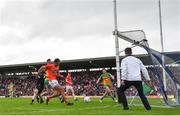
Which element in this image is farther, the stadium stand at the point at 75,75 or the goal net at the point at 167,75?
the stadium stand at the point at 75,75

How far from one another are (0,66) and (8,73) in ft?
25.2

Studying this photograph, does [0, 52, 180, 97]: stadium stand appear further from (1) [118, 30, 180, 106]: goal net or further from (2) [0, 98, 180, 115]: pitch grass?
(2) [0, 98, 180, 115]: pitch grass

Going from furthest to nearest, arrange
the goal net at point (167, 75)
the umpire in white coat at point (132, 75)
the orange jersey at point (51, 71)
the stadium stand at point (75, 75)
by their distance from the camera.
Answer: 1. the stadium stand at point (75, 75)
2. the orange jersey at point (51, 71)
3. the goal net at point (167, 75)
4. the umpire in white coat at point (132, 75)

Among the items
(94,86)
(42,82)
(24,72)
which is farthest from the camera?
(24,72)

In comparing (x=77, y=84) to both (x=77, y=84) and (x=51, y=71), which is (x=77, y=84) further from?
(x=51, y=71)

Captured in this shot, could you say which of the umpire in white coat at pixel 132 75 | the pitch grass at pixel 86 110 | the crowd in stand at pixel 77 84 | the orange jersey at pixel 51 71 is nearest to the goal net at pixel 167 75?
the pitch grass at pixel 86 110

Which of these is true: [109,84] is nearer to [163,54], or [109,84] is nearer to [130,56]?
[163,54]

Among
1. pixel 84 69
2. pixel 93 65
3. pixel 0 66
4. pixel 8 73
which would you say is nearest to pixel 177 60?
pixel 93 65

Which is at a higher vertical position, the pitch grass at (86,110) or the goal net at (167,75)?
the goal net at (167,75)

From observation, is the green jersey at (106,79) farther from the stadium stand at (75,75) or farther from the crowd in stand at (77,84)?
the crowd in stand at (77,84)

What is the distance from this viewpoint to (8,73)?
80875 mm

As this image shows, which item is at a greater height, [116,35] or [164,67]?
[116,35]

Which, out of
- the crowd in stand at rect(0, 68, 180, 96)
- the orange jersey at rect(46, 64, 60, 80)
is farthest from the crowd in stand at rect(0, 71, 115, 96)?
the orange jersey at rect(46, 64, 60, 80)

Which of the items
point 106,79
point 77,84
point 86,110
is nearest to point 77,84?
point 77,84
